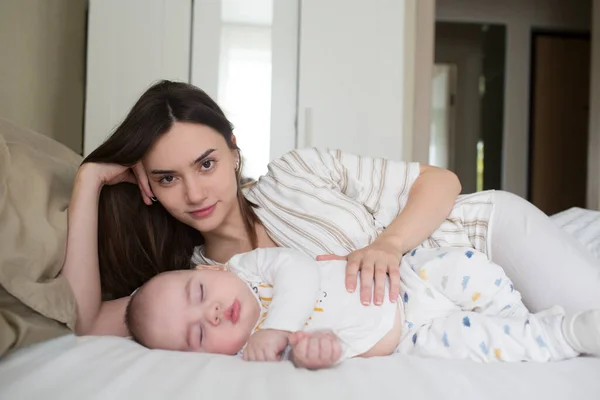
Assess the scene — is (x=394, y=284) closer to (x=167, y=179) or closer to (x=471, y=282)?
(x=471, y=282)

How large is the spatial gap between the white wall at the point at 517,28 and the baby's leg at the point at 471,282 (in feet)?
13.5

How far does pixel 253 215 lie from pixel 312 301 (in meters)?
0.42

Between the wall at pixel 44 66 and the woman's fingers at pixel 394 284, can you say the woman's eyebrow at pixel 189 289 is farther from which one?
the wall at pixel 44 66

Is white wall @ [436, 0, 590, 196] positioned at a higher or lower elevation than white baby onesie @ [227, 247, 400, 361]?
higher

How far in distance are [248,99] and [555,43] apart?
3.55m

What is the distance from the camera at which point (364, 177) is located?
128cm

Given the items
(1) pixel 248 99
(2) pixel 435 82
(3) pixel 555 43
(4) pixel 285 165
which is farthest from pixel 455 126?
(4) pixel 285 165

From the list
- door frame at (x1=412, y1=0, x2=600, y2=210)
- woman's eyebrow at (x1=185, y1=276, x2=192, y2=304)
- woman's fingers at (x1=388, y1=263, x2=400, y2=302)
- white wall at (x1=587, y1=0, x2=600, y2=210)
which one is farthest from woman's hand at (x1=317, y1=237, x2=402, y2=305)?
white wall at (x1=587, y1=0, x2=600, y2=210)

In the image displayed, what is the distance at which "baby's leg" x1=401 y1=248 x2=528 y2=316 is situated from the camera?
3.27 feet

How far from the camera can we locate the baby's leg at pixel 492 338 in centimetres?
82

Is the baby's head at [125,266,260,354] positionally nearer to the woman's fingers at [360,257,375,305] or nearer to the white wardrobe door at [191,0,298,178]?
the woman's fingers at [360,257,375,305]

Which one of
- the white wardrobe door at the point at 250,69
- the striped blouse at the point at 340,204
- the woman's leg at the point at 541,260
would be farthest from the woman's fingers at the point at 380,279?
the white wardrobe door at the point at 250,69

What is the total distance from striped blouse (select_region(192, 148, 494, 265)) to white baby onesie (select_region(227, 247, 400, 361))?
174 millimetres

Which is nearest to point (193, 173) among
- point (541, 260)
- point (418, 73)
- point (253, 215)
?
point (253, 215)
